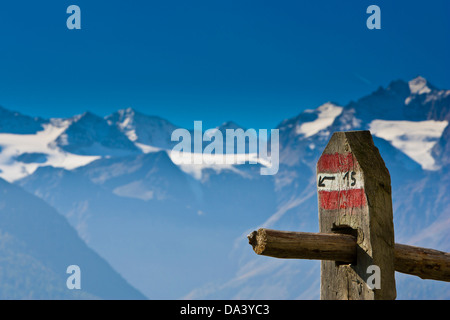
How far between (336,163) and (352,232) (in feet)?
1.55

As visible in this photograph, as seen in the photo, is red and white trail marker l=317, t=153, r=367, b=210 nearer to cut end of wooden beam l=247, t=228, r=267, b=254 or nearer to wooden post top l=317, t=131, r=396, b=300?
wooden post top l=317, t=131, r=396, b=300

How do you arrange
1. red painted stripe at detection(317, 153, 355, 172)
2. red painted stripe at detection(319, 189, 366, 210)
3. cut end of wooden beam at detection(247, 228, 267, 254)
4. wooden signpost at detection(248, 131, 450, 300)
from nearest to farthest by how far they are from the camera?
1. cut end of wooden beam at detection(247, 228, 267, 254)
2. wooden signpost at detection(248, 131, 450, 300)
3. red painted stripe at detection(319, 189, 366, 210)
4. red painted stripe at detection(317, 153, 355, 172)

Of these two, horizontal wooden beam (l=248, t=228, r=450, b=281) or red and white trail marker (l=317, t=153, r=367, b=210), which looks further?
red and white trail marker (l=317, t=153, r=367, b=210)

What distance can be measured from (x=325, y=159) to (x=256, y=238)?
90cm

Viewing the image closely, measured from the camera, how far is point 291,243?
4.06 m

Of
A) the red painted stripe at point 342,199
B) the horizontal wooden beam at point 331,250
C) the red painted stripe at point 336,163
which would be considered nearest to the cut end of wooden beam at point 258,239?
the horizontal wooden beam at point 331,250

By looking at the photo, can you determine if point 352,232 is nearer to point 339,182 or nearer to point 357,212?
point 357,212

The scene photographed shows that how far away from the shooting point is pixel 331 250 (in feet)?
13.9

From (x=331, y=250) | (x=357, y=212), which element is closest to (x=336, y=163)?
(x=357, y=212)

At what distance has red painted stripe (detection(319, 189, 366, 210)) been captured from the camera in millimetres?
4254

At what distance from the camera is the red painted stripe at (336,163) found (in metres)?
4.37

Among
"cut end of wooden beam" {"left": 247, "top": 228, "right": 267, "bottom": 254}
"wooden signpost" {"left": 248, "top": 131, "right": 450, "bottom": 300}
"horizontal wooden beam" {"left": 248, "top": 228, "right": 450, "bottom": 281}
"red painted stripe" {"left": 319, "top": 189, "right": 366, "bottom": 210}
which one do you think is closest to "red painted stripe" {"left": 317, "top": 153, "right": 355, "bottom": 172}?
"wooden signpost" {"left": 248, "top": 131, "right": 450, "bottom": 300}

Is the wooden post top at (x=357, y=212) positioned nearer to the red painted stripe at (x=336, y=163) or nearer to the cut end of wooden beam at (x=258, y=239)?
the red painted stripe at (x=336, y=163)
